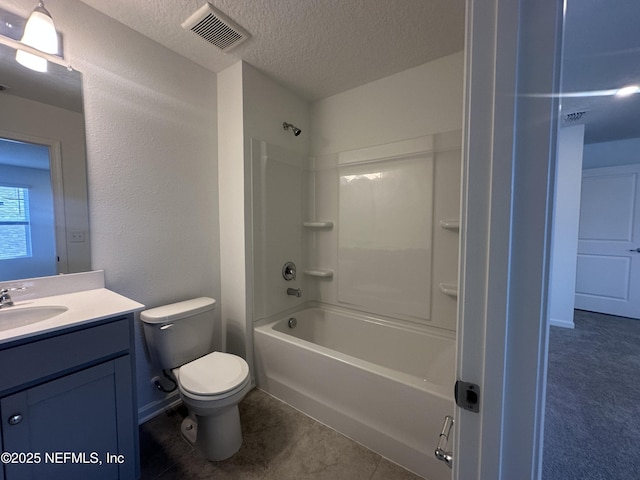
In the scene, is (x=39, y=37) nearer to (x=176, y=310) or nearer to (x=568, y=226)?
(x=176, y=310)

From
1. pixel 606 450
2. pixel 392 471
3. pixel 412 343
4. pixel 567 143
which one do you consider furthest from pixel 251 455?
pixel 567 143

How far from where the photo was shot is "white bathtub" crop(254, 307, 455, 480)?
4.32 feet

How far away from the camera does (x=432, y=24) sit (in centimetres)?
151

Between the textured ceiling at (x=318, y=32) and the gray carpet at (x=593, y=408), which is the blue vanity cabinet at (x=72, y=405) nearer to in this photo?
the textured ceiling at (x=318, y=32)

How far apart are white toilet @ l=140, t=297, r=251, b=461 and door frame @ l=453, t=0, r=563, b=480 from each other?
1.23 meters

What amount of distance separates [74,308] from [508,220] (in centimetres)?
162

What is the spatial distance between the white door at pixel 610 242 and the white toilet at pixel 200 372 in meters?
4.79

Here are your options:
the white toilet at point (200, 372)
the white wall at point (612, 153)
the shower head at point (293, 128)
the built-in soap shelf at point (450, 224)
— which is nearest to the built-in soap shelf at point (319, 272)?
the white toilet at point (200, 372)

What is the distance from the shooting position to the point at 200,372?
1465 millimetres

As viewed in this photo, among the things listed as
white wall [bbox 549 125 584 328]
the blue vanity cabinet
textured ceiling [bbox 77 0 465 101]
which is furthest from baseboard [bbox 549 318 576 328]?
the blue vanity cabinet

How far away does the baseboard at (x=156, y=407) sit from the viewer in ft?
5.49

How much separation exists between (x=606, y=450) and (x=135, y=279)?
292 centimetres

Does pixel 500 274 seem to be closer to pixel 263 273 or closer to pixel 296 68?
pixel 263 273

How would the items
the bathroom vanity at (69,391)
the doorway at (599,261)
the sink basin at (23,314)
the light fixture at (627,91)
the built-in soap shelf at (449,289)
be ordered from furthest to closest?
1. the light fixture at (627,91)
2. the built-in soap shelf at (449,289)
3. the doorway at (599,261)
4. the sink basin at (23,314)
5. the bathroom vanity at (69,391)
